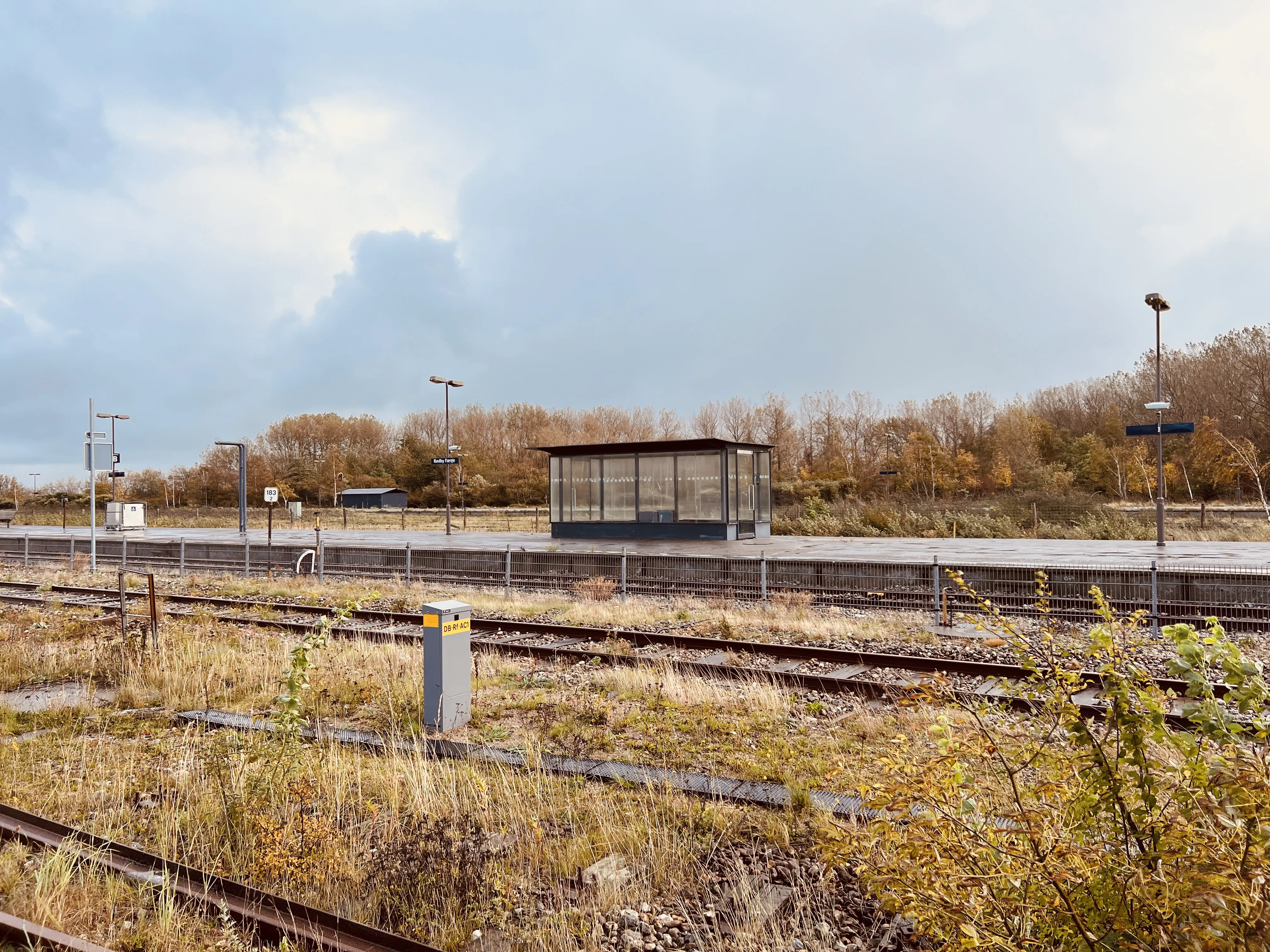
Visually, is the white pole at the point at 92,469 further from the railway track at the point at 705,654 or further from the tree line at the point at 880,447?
the tree line at the point at 880,447

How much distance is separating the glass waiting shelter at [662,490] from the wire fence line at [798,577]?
6288 millimetres

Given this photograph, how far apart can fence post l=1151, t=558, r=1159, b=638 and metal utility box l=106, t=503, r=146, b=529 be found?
2943 centimetres

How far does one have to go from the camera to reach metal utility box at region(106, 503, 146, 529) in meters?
28.9

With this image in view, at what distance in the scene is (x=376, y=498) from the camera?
73812 mm

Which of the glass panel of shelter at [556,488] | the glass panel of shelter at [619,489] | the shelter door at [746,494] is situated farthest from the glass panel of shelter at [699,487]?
the glass panel of shelter at [556,488]

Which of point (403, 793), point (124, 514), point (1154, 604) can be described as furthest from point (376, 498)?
point (403, 793)

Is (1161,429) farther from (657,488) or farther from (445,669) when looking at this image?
(445,669)

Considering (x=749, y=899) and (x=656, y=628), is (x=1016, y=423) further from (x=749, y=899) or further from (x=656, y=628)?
(x=749, y=899)

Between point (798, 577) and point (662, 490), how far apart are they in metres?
12.6

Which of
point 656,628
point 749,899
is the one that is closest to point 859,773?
point 749,899

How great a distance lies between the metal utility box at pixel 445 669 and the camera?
7.91 metres

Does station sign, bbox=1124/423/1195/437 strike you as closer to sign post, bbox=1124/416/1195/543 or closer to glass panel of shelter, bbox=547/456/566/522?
sign post, bbox=1124/416/1195/543

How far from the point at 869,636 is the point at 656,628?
136 inches

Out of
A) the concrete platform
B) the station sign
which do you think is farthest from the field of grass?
the station sign
